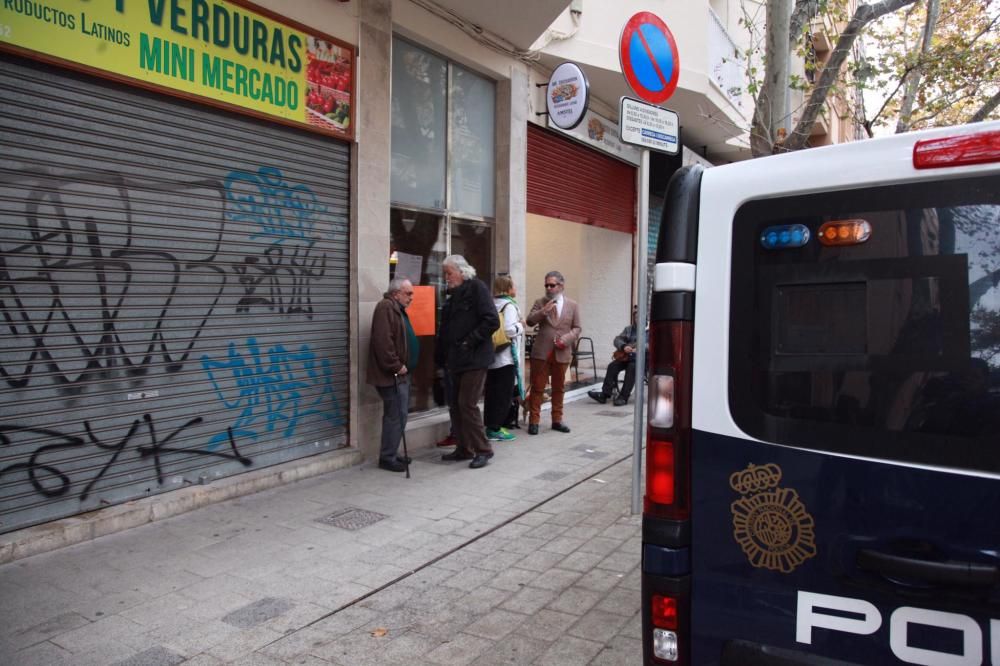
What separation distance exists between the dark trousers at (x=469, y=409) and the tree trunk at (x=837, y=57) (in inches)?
155

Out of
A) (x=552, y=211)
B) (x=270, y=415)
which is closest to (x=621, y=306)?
(x=552, y=211)

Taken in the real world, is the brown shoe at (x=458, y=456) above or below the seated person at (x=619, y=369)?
below

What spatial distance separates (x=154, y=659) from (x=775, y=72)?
7157 millimetres

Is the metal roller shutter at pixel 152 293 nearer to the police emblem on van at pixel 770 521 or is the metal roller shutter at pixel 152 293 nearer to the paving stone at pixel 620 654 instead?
the paving stone at pixel 620 654

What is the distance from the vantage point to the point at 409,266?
26.8 feet

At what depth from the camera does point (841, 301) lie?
199 centimetres

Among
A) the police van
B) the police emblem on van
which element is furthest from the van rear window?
the police emblem on van

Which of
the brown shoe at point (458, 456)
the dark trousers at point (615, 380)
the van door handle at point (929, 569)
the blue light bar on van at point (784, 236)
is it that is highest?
the blue light bar on van at point (784, 236)

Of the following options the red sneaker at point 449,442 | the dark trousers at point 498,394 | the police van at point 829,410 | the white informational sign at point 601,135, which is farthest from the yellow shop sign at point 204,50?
the white informational sign at point 601,135

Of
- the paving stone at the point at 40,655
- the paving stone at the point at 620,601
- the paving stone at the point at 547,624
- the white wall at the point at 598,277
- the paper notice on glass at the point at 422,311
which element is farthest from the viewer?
the white wall at the point at 598,277

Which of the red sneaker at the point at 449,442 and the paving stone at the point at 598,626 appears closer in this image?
the paving stone at the point at 598,626

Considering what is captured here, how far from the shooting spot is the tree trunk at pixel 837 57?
6.96 meters

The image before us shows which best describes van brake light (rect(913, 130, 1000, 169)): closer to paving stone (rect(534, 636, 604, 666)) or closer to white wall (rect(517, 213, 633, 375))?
paving stone (rect(534, 636, 604, 666))

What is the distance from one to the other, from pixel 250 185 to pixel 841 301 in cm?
526
